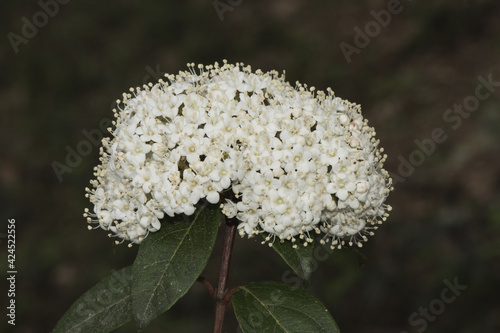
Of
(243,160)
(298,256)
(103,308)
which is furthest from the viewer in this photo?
(103,308)

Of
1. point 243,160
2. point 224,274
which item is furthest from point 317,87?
point 243,160

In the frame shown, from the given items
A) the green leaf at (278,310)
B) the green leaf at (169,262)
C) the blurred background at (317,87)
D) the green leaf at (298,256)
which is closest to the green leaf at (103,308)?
the green leaf at (169,262)

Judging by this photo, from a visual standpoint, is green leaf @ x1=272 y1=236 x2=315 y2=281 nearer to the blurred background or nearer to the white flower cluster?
the white flower cluster

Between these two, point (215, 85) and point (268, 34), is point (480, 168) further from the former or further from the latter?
Result: point (215, 85)

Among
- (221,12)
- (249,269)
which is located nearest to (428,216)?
(249,269)

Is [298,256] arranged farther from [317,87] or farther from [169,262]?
[317,87]

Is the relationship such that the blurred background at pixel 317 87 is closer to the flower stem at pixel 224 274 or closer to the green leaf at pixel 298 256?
the flower stem at pixel 224 274

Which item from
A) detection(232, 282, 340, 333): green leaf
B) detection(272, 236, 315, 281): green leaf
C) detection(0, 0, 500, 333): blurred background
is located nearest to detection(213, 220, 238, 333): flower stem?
detection(232, 282, 340, 333): green leaf
